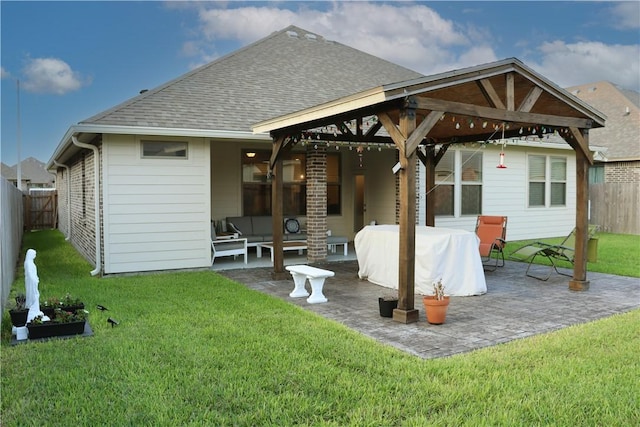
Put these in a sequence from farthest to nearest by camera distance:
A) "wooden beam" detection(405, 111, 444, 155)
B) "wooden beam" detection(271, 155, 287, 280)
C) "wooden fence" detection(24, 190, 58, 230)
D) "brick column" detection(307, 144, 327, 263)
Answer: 1. "wooden fence" detection(24, 190, 58, 230)
2. "brick column" detection(307, 144, 327, 263)
3. "wooden beam" detection(271, 155, 287, 280)
4. "wooden beam" detection(405, 111, 444, 155)

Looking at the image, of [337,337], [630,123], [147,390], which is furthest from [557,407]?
[630,123]

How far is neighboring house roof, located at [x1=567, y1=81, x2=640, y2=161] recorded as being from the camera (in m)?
18.5

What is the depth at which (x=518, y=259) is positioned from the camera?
33.3ft

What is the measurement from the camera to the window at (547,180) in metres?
14.0

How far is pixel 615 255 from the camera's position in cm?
1082

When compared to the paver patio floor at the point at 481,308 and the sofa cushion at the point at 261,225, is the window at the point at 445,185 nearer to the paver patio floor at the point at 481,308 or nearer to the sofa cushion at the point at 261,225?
the paver patio floor at the point at 481,308

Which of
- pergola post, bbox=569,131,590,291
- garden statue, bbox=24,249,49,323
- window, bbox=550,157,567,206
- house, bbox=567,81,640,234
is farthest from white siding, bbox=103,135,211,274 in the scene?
house, bbox=567,81,640,234

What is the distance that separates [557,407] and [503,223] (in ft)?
19.4

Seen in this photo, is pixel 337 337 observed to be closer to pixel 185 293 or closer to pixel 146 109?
pixel 185 293

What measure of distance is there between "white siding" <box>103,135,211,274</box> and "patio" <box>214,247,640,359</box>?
855 millimetres

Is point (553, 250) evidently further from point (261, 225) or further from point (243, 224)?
point (243, 224)

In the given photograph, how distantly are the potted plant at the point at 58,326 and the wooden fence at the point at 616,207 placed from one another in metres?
16.4

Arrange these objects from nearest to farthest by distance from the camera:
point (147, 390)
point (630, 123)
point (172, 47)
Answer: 1. point (147, 390)
2. point (630, 123)
3. point (172, 47)

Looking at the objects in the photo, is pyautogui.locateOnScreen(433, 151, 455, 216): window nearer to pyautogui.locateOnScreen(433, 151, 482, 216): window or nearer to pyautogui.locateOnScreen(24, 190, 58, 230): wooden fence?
pyautogui.locateOnScreen(433, 151, 482, 216): window
